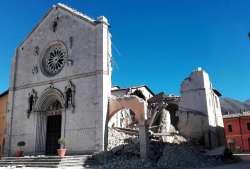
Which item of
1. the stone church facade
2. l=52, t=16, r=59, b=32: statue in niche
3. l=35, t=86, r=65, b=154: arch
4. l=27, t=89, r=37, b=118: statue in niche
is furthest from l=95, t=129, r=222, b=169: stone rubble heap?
l=52, t=16, r=59, b=32: statue in niche

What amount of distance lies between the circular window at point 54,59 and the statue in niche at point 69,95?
204 centimetres

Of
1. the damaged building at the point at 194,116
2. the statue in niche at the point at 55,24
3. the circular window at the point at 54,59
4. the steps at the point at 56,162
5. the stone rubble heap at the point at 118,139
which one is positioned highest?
the statue in niche at the point at 55,24

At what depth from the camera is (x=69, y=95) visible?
2097 centimetres

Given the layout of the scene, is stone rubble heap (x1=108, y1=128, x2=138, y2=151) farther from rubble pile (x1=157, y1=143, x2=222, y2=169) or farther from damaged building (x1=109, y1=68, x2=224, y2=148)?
rubble pile (x1=157, y1=143, x2=222, y2=169)

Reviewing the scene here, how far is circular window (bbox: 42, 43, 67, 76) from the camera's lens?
73.7 feet

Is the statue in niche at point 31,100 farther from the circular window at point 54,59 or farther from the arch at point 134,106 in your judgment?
the arch at point 134,106

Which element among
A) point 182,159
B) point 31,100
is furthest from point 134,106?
point 31,100

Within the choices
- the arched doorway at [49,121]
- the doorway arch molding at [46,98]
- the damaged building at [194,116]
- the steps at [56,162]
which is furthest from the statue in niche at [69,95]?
the steps at [56,162]

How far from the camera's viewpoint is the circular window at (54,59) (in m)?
22.5

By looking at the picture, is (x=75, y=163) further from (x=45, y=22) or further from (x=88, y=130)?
(x=45, y=22)

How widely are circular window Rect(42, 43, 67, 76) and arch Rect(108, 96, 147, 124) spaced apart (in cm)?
590

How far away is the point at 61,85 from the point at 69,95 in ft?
3.88

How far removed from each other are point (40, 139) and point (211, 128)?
13.8 metres

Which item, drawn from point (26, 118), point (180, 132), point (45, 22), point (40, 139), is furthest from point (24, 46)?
point (180, 132)
